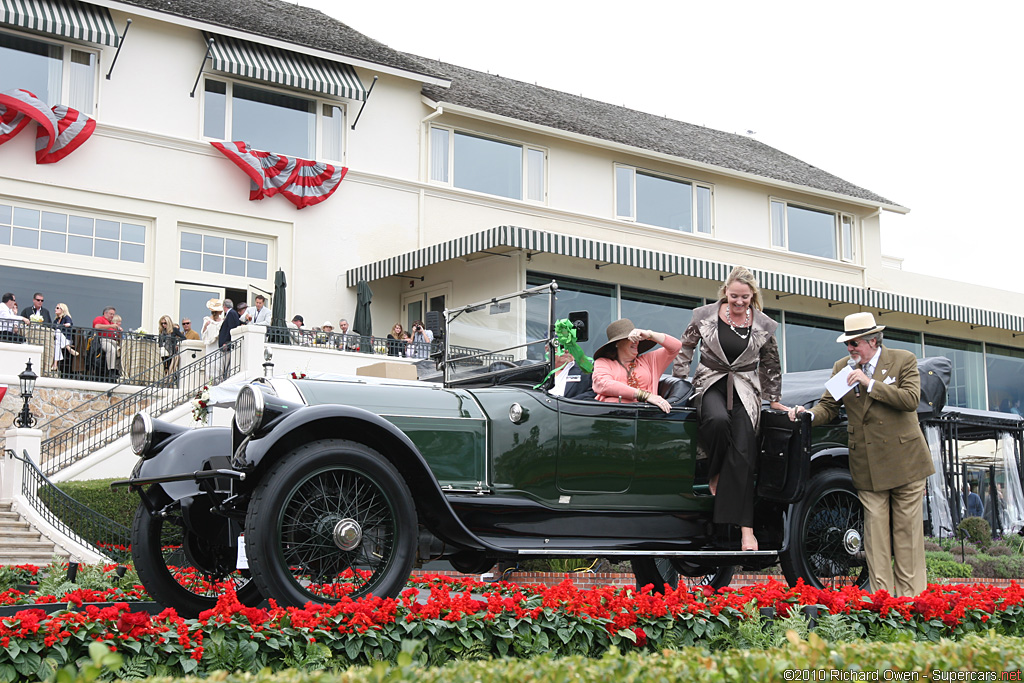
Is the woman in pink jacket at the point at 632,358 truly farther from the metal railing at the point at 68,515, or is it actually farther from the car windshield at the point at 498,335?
the metal railing at the point at 68,515

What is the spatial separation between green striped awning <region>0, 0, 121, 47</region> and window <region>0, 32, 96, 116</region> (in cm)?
41

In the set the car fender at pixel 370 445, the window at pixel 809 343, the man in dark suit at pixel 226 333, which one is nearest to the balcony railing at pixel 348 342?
the man in dark suit at pixel 226 333

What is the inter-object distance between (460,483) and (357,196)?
1749cm

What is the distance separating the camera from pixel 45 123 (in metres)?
19.0

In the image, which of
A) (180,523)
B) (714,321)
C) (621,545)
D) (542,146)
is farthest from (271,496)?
(542,146)

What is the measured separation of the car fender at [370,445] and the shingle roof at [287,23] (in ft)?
57.6

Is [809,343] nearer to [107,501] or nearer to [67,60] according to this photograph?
[107,501]

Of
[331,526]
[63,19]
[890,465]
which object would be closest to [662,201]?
[63,19]

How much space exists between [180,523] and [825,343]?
2100 cm

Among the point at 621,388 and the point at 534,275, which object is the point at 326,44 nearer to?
the point at 534,275

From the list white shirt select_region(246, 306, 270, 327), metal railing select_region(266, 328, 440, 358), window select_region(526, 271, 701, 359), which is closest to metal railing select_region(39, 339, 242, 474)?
metal railing select_region(266, 328, 440, 358)

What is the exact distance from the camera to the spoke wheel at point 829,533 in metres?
7.07

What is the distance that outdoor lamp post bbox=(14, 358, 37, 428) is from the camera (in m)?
15.7

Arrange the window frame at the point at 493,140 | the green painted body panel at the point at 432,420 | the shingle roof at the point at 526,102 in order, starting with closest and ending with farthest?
the green painted body panel at the point at 432,420, the shingle roof at the point at 526,102, the window frame at the point at 493,140
